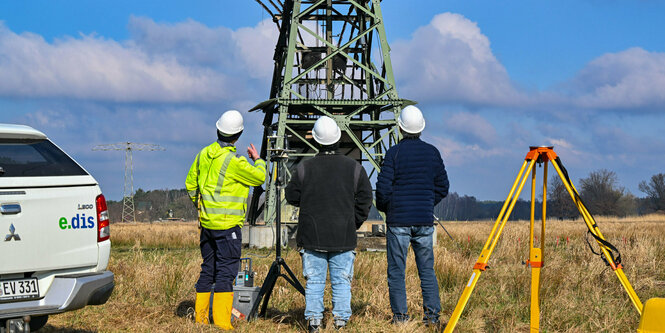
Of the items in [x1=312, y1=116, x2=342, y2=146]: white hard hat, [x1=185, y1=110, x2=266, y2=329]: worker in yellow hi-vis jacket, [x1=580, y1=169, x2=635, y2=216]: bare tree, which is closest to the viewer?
[x1=312, y1=116, x2=342, y2=146]: white hard hat

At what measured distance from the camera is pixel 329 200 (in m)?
6.31

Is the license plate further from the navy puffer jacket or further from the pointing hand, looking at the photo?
the navy puffer jacket

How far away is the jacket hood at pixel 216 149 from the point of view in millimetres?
6797

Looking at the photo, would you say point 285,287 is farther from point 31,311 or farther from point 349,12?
point 349,12

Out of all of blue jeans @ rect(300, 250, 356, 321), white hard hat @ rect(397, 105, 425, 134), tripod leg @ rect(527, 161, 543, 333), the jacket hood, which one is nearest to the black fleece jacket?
blue jeans @ rect(300, 250, 356, 321)

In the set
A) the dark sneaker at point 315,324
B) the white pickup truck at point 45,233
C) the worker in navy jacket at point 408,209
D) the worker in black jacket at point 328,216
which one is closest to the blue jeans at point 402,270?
the worker in navy jacket at point 408,209

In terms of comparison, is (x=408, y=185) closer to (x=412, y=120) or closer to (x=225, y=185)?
(x=412, y=120)

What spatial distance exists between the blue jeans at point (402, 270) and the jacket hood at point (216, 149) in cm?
179

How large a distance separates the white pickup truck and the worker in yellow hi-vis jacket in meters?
1.51

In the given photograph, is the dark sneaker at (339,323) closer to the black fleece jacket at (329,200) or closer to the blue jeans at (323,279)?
the blue jeans at (323,279)

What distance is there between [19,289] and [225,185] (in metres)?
2.32

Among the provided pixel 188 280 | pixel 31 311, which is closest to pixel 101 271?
→ pixel 31 311

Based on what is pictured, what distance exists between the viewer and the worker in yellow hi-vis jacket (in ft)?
22.0

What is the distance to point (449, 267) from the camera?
31.2ft
